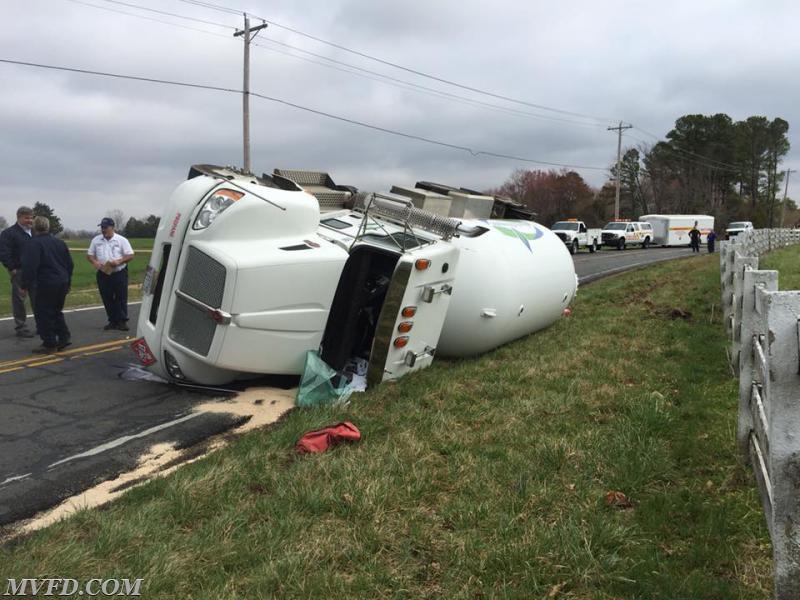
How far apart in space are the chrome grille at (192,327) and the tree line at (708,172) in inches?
2859

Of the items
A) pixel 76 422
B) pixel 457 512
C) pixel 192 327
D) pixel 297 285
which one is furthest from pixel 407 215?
pixel 457 512

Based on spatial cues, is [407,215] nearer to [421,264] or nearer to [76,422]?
[421,264]

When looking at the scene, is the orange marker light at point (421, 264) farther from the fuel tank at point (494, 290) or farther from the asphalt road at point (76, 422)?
the asphalt road at point (76, 422)

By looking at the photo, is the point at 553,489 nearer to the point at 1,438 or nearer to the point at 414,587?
the point at 414,587

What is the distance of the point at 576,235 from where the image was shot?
36875 millimetres

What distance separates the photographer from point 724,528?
3.26 m

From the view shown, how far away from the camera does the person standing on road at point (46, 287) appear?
790cm

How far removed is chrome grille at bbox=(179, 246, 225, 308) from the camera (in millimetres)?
5387

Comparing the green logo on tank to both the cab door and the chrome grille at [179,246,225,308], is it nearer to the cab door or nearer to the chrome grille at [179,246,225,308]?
the cab door

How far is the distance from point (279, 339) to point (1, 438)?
2.27 meters

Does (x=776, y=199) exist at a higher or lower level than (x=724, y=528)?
higher

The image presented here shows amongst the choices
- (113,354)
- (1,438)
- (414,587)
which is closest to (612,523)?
(414,587)

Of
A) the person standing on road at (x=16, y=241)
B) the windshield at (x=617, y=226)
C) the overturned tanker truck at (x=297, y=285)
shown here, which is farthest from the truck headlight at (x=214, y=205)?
the windshield at (x=617, y=226)

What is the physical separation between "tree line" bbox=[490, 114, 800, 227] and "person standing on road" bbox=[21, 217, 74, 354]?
7111 centimetres
